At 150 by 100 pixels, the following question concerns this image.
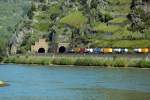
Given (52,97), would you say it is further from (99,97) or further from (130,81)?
(130,81)

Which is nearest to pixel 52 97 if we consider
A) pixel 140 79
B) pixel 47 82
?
pixel 47 82

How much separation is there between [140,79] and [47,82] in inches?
903

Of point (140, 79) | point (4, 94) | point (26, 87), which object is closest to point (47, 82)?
point (26, 87)

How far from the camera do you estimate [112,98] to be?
9600cm

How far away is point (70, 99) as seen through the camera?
3701 inches

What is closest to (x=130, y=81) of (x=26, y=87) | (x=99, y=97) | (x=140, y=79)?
(x=140, y=79)

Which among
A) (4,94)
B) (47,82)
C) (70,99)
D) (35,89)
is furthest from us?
(47,82)

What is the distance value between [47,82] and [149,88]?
2792cm

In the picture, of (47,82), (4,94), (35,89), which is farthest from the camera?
(47,82)

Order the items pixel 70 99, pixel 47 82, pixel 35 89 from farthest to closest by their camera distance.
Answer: pixel 47 82 → pixel 35 89 → pixel 70 99

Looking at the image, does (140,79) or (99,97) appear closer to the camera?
(99,97)

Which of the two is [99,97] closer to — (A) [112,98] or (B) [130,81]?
(A) [112,98]

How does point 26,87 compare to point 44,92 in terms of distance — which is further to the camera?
point 26,87

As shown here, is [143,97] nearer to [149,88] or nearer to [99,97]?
[99,97]
